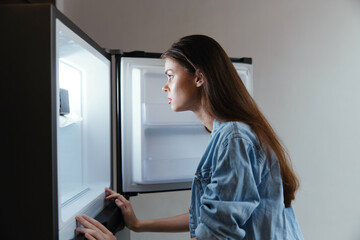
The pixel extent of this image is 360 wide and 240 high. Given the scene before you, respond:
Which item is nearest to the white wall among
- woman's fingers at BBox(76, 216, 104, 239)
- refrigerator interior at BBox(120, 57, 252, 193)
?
refrigerator interior at BBox(120, 57, 252, 193)

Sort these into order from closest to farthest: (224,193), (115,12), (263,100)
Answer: (224,193) → (115,12) → (263,100)

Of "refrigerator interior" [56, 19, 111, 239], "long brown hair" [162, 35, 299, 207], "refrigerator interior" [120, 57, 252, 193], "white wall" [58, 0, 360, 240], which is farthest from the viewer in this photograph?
"white wall" [58, 0, 360, 240]

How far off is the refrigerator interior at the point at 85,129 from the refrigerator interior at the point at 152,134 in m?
0.08

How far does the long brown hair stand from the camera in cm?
93

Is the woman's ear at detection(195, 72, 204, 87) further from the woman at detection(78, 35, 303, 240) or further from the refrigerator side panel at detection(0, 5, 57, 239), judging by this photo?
the refrigerator side panel at detection(0, 5, 57, 239)

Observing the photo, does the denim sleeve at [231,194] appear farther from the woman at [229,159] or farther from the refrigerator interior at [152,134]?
the refrigerator interior at [152,134]

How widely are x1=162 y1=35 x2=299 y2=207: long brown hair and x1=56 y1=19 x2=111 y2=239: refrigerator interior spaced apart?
14.2 inches

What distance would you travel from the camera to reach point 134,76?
4.64 ft

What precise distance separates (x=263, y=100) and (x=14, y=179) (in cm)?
182

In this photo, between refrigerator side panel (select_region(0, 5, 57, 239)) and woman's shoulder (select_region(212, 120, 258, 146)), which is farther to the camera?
woman's shoulder (select_region(212, 120, 258, 146))

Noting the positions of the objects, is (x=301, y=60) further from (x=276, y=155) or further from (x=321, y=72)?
(x=276, y=155)

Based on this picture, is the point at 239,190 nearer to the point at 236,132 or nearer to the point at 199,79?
the point at 236,132

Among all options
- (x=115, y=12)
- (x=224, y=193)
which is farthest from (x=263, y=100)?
(x=224, y=193)

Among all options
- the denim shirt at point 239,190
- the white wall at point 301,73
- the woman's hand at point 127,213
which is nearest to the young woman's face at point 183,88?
the denim shirt at point 239,190
